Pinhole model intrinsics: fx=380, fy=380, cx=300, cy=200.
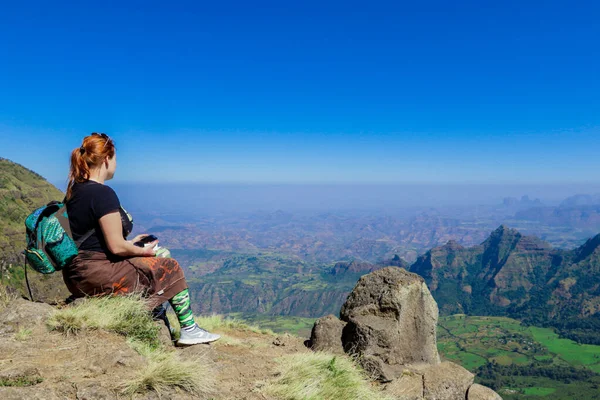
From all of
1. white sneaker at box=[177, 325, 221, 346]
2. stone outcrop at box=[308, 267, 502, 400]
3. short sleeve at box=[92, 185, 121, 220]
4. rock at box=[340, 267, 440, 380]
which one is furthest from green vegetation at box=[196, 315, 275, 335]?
short sleeve at box=[92, 185, 121, 220]

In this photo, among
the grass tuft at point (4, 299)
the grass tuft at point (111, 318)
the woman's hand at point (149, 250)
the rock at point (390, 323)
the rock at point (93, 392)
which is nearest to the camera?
the rock at point (93, 392)

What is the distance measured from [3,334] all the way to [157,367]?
3247 mm

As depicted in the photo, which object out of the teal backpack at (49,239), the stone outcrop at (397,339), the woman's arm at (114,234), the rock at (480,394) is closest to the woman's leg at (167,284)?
the woman's arm at (114,234)

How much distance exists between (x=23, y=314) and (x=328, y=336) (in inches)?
305

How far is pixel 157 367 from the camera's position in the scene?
6.04m

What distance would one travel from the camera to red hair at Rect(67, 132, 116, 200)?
7219 millimetres

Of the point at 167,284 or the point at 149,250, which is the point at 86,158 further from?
the point at 167,284

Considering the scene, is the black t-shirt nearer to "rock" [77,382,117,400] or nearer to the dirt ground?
the dirt ground

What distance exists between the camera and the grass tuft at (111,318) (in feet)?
23.6

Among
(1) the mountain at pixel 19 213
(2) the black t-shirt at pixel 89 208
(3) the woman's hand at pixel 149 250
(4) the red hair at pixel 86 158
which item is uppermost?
(4) the red hair at pixel 86 158

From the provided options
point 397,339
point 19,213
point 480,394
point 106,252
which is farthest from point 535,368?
point 106,252

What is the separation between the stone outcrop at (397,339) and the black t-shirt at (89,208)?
7116mm

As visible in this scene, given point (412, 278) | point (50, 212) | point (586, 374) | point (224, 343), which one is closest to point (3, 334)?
point (50, 212)

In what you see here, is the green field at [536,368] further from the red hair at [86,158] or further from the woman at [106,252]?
the red hair at [86,158]
